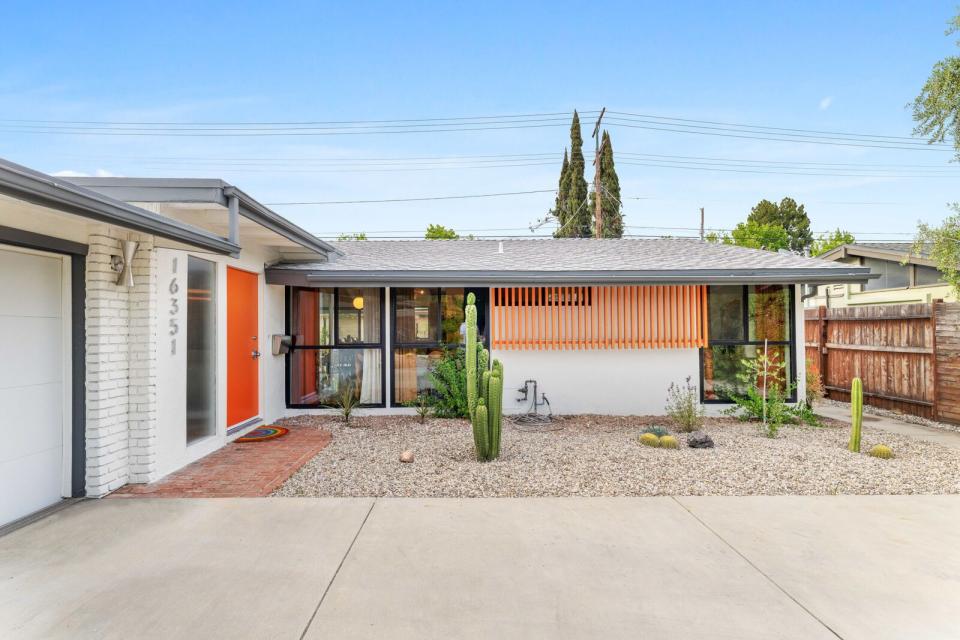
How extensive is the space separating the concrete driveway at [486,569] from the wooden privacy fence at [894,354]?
4962 millimetres

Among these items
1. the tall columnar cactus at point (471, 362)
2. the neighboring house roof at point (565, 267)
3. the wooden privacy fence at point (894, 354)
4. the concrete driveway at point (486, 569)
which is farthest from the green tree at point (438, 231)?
the concrete driveway at point (486, 569)

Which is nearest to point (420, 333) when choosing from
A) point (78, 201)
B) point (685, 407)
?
point (685, 407)

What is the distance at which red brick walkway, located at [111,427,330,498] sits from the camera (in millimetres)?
4875

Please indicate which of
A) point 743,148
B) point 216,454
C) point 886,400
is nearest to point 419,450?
point 216,454

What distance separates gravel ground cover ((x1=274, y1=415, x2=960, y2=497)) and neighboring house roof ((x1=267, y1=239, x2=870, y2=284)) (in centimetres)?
238

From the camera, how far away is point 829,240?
41281 millimetres

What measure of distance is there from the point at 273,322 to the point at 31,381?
4171 millimetres

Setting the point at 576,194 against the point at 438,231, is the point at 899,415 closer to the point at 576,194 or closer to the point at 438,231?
the point at 576,194

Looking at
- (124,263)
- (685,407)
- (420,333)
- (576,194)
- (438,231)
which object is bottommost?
(685,407)

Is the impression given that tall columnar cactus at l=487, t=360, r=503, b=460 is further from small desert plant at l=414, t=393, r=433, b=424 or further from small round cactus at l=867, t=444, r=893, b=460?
small round cactus at l=867, t=444, r=893, b=460

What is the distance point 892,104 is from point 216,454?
18.3 meters

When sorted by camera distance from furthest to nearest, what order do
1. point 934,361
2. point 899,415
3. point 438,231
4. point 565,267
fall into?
1. point 438,231
2. point 899,415
3. point 565,267
4. point 934,361

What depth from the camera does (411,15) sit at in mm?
12234

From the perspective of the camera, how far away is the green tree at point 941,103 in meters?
7.45
